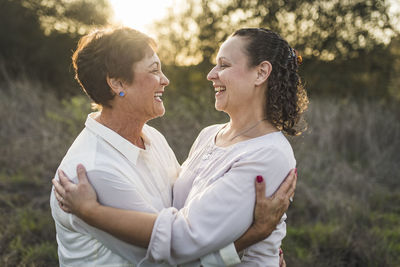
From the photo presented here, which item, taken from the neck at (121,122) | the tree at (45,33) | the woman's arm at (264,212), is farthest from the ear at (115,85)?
the tree at (45,33)

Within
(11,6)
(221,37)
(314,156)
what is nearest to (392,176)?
(314,156)

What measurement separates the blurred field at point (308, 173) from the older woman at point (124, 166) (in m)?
1.90

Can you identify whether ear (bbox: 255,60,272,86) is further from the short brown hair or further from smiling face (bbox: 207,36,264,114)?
the short brown hair

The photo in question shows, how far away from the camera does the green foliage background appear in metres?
4.49

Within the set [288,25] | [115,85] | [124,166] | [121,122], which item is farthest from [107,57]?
[288,25]

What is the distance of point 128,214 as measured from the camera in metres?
2.03

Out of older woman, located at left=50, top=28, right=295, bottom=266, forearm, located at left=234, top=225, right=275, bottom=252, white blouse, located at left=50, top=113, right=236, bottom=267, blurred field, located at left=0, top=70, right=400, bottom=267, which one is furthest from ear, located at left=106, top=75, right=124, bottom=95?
blurred field, located at left=0, top=70, right=400, bottom=267

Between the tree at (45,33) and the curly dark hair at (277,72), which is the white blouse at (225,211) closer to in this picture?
the curly dark hair at (277,72)

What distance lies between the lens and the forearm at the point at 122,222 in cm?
201

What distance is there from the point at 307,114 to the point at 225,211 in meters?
6.22

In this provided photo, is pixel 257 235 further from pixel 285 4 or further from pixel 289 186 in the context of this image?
pixel 285 4

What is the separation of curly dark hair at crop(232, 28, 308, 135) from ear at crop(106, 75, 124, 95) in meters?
0.81

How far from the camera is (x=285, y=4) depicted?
33.4ft

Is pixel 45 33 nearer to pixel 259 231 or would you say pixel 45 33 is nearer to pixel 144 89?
pixel 144 89
